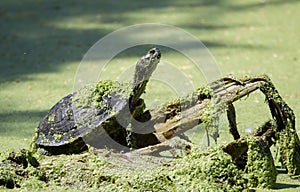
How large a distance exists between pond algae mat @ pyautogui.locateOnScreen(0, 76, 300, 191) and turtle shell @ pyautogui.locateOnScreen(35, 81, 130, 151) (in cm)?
8

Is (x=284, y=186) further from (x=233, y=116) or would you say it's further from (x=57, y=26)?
(x=57, y=26)

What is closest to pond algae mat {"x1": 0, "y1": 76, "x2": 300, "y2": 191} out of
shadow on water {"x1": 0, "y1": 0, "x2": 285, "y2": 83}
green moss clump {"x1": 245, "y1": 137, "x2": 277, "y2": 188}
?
green moss clump {"x1": 245, "y1": 137, "x2": 277, "y2": 188}

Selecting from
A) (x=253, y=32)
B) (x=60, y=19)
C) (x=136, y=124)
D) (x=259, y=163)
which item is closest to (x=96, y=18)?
(x=60, y=19)

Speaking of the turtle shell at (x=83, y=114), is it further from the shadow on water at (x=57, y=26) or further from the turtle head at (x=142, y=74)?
the shadow on water at (x=57, y=26)

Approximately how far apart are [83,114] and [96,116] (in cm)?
5

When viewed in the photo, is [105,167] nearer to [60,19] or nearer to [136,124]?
[136,124]

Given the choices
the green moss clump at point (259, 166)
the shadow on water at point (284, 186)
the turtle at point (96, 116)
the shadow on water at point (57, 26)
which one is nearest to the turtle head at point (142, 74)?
the turtle at point (96, 116)

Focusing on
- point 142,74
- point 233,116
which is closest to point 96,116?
point 142,74

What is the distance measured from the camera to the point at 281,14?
5.50m

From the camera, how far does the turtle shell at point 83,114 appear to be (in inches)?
102

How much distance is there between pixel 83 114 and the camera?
2.63 m

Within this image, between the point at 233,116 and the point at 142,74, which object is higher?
the point at 142,74

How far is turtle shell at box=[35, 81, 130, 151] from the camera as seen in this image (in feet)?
8.52

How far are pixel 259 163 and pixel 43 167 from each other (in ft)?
2.42
